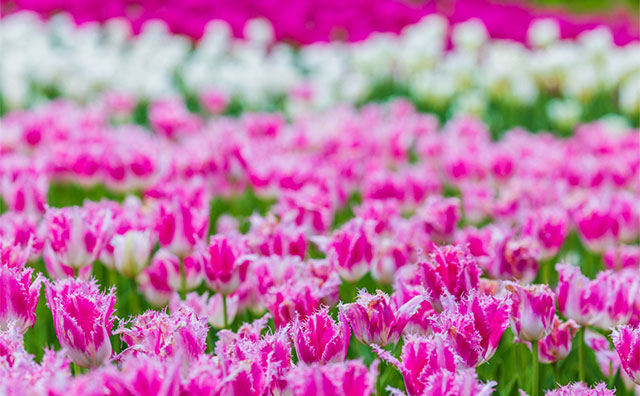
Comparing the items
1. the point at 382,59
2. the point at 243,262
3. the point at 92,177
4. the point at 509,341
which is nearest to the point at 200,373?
the point at 243,262

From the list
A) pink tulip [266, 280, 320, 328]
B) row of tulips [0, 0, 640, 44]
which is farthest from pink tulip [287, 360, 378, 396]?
row of tulips [0, 0, 640, 44]

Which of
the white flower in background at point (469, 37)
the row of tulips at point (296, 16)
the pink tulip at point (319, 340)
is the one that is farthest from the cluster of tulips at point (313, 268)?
the row of tulips at point (296, 16)

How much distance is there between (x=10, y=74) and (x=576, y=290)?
442 cm

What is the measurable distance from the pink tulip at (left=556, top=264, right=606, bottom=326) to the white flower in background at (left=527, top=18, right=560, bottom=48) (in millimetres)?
6298

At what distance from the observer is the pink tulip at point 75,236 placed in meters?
1.90

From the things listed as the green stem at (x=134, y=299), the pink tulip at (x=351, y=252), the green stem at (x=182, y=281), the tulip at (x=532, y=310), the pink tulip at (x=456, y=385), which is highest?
the pink tulip at (x=456, y=385)

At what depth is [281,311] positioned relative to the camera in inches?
66.3

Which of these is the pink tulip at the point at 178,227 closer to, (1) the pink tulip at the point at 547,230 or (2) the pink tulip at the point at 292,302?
(2) the pink tulip at the point at 292,302

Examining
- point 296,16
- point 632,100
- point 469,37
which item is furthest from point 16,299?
point 296,16

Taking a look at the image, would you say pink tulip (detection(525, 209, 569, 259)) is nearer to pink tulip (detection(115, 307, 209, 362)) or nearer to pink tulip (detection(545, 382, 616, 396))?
pink tulip (detection(545, 382, 616, 396))

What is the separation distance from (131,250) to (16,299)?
566 millimetres

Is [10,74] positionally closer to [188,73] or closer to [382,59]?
[188,73]

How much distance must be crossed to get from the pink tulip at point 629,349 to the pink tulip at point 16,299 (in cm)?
101

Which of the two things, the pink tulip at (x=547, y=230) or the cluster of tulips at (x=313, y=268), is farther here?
the pink tulip at (x=547, y=230)
